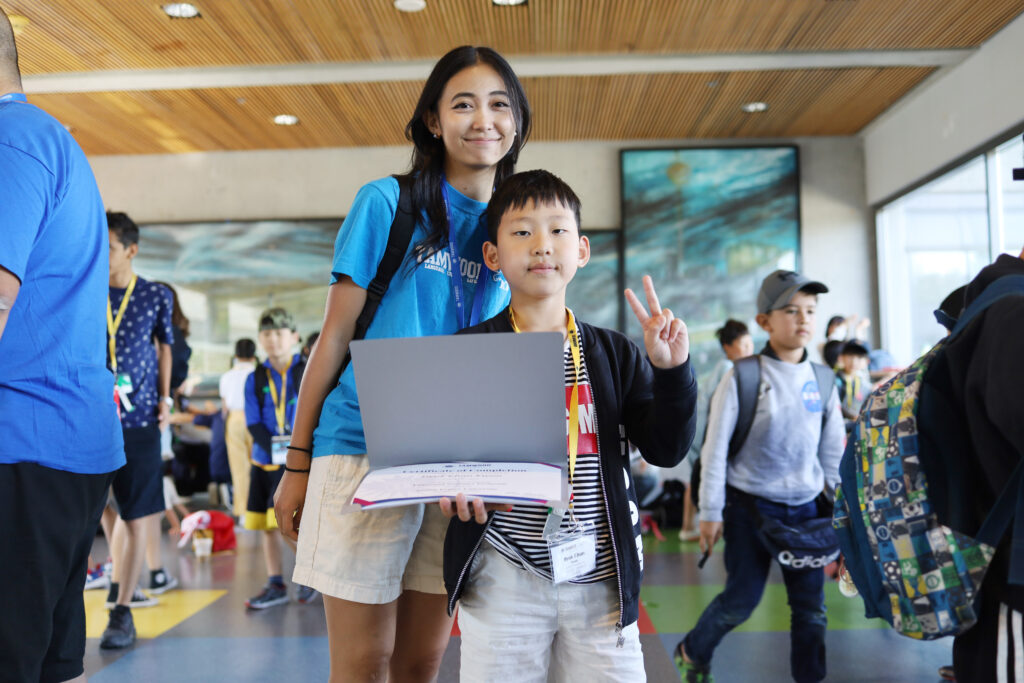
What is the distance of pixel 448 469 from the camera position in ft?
4.39

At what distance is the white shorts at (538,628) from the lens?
155cm

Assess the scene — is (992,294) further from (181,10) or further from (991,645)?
(181,10)

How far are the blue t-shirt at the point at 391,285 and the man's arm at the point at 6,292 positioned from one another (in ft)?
1.82

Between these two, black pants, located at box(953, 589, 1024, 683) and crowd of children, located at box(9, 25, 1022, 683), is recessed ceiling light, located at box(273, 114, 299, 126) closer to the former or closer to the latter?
crowd of children, located at box(9, 25, 1022, 683)

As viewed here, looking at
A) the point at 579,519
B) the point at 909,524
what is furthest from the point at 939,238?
the point at 579,519

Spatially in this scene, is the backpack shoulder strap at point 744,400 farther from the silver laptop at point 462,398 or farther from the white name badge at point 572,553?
the silver laptop at point 462,398

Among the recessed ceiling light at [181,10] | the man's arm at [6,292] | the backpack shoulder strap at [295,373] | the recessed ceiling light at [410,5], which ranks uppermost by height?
the recessed ceiling light at [410,5]

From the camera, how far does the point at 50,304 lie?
1549 millimetres

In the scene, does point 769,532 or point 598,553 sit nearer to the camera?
point 598,553

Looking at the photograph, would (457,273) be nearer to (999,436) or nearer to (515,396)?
(515,396)

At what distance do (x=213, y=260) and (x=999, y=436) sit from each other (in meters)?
9.18

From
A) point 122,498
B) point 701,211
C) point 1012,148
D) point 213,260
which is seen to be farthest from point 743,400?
point 213,260

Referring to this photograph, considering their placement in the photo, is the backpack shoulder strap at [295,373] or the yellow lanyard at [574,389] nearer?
the yellow lanyard at [574,389]

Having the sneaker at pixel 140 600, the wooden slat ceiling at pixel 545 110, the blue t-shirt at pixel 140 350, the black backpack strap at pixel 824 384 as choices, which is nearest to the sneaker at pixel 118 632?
the sneaker at pixel 140 600
